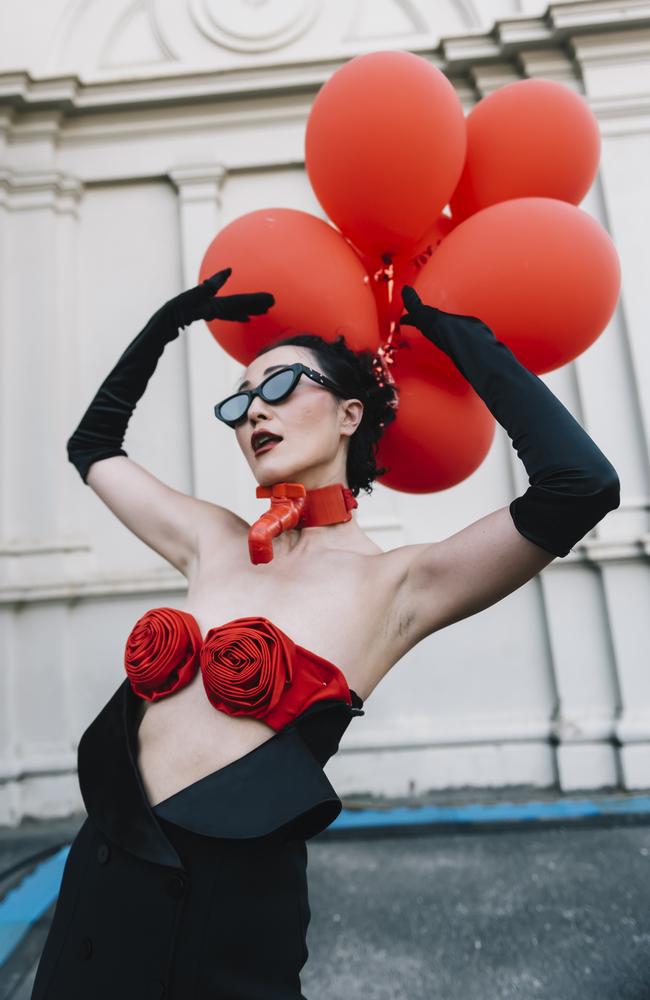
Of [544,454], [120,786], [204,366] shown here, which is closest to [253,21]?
[204,366]

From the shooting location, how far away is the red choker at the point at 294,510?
3.62 ft

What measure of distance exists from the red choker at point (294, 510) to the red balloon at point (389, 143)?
0.61m

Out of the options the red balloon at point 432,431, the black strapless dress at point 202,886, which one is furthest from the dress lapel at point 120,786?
the red balloon at point 432,431

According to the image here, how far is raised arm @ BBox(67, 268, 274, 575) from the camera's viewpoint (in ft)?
4.71

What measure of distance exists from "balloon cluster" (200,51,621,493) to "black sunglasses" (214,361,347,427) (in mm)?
210

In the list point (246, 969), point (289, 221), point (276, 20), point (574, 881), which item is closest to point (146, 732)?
point (246, 969)

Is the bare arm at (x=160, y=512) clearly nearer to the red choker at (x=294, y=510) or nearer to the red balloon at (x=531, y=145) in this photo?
the red choker at (x=294, y=510)

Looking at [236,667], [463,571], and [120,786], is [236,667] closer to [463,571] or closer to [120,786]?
[120,786]

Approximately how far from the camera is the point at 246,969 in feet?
3.24

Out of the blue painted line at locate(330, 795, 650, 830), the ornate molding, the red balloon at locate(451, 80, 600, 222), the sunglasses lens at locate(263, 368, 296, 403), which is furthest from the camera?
the ornate molding

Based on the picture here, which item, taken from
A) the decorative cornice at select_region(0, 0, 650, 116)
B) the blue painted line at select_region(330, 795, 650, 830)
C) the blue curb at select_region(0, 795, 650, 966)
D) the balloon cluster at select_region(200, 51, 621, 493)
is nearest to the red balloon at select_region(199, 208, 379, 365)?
the balloon cluster at select_region(200, 51, 621, 493)

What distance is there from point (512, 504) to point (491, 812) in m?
2.46

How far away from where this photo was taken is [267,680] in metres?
1.02

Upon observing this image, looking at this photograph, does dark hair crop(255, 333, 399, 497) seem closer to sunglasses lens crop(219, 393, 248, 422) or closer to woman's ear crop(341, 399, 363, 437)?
woman's ear crop(341, 399, 363, 437)
